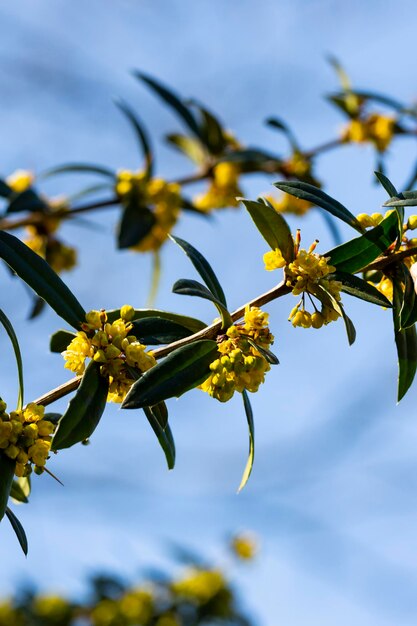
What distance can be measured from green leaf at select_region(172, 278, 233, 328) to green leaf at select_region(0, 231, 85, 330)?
16cm

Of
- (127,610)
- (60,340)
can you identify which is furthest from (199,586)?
(60,340)

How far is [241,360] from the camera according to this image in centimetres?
118

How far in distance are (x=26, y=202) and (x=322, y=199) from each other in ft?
4.95

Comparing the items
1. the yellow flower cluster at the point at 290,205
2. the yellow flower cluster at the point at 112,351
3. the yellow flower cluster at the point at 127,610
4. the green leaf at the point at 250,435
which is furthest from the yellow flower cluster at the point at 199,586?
the yellow flower cluster at the point at 112,351

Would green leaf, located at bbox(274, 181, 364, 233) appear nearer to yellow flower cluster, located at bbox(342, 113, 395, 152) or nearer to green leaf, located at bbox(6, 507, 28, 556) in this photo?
green leaf, located at bbox(6, 507, 28, 556)

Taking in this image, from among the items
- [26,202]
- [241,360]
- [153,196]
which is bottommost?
[241,360]

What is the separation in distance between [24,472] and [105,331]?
23 cm

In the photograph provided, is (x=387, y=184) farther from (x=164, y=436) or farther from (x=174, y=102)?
(x=174, y=102)

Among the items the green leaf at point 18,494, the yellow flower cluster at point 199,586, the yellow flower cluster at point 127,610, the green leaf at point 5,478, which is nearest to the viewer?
the green leaf at point 5,478

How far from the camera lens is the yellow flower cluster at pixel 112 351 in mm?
1168

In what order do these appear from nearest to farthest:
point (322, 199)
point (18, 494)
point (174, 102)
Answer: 1. point (322, 199)
2. point (18, 494)
3. point (174, 102)

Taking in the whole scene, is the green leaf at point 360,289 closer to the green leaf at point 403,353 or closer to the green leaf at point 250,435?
the green leaf at point 403,353

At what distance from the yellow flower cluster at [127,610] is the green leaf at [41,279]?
3.18 metres

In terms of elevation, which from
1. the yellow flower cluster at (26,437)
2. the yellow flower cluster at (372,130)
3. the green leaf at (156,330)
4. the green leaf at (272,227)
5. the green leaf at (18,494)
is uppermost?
the yellow flower cluster at (372,130)
